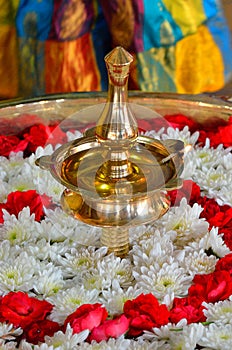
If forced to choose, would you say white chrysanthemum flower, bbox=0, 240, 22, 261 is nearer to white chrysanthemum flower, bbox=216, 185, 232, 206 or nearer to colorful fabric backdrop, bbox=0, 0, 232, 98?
white chrysanthemum flower, bbox=216, 185, 232, 206

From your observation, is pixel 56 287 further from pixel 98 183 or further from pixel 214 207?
pixel 214 207

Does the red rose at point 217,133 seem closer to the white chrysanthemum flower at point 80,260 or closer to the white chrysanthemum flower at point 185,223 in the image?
the white chrysanthemum flower at point 185,223

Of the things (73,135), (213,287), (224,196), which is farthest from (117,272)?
(73,135)

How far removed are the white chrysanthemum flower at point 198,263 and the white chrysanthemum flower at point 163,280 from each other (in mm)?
13

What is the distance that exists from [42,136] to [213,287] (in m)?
0.43

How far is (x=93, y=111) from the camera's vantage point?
110 cm

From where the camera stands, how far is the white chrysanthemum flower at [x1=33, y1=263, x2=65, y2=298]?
0.80m

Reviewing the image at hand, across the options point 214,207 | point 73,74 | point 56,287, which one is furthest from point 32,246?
point 73,74

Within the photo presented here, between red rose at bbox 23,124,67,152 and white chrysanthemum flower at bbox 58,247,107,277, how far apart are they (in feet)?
0.91

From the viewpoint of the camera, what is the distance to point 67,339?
27.8 inches

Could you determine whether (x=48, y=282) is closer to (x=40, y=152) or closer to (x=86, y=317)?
(x=86, y=317)

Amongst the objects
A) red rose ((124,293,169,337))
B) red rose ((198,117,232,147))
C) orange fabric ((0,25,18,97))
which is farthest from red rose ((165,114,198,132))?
orange fabric ((0,25,18,97))

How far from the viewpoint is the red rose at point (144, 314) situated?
0.73m

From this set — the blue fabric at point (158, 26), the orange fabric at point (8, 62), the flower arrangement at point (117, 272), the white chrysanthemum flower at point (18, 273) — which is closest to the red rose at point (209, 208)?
the flower arrangement at point (117, 272)
